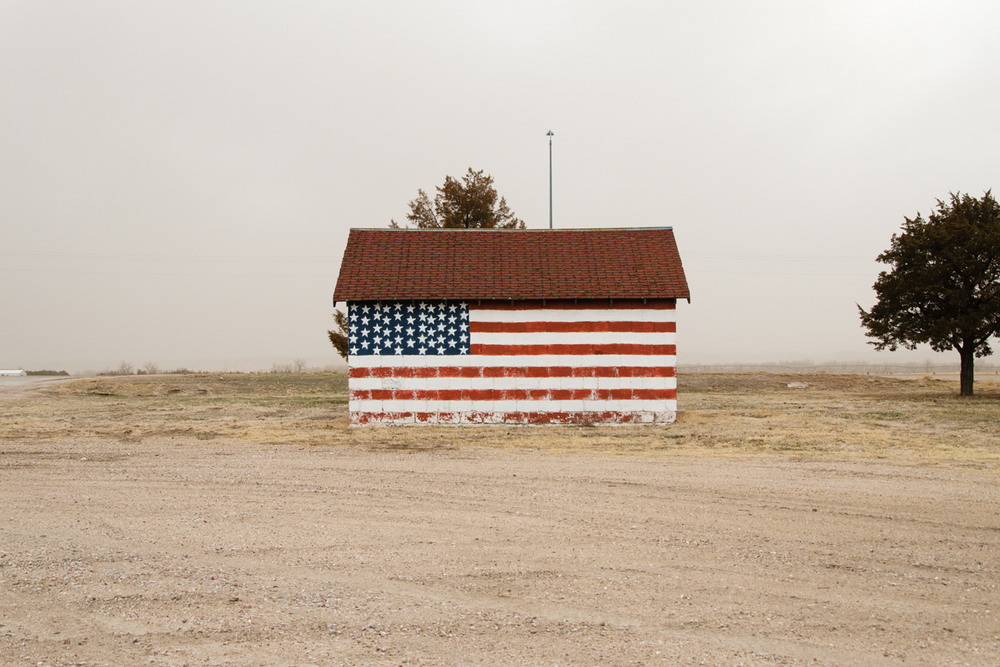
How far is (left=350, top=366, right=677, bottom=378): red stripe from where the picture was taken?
19.2 metres

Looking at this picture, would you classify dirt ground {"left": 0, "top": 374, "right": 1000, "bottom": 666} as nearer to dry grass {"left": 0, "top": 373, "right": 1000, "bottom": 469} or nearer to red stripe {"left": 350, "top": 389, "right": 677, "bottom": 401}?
dry grass {"left": 0, "top": 373, "right": 1000, "bottom": 469}

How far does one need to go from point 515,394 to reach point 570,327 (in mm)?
2246

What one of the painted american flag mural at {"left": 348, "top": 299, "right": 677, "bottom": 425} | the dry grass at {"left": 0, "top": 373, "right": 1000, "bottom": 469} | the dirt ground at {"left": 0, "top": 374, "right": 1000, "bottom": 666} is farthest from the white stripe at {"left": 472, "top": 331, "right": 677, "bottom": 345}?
the dirt ground at {"left": 0, "top": 374, "right": 1000, "bottom": 666}

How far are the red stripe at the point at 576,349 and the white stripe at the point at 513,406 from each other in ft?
4.23

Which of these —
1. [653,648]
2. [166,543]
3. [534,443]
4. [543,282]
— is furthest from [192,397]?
[653,648]

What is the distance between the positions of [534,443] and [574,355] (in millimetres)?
4294

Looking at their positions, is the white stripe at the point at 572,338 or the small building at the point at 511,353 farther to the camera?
the white stripe at the point at 572,338

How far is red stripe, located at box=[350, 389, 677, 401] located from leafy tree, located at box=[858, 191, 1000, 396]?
15324 millimetres

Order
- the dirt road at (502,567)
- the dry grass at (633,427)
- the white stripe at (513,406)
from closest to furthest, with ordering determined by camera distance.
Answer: the dirt road at (502,567) < the dry grass at (633,427) < the white stripe at (513,406)

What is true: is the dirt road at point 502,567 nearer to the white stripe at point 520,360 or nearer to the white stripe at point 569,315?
the white stripe at point 520,360

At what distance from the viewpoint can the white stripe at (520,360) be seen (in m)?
19.2

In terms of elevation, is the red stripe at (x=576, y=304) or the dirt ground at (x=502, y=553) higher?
the red stripe at (x=576, y=304)

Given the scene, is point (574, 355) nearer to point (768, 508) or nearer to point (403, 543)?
point (768, 508)

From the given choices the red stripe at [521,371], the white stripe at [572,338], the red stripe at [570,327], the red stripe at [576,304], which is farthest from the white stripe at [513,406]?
the red stripe at [576,304]
